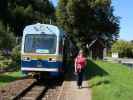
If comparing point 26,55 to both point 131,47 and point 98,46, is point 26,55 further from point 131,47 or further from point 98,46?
point 131,47

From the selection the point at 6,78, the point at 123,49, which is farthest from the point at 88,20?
the point at 123,49

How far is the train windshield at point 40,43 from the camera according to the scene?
2580cm

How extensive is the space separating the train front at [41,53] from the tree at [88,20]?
4223 cm

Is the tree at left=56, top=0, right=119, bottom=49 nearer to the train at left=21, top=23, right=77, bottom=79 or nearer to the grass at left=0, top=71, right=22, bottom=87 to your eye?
the grass at left=0, top=71, right=22, bottom=87

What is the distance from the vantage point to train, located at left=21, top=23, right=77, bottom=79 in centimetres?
2556

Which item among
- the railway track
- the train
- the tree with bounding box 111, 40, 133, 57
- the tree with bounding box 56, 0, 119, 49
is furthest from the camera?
the tree with bounding box 111, 40, 133, 57

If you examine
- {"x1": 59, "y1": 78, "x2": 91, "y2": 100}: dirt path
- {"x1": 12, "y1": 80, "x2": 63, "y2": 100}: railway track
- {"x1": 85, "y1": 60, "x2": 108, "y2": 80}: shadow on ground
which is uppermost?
{"x1": 85, "y1": 60, "x2": 108, "y2": 80}: shadow on ground

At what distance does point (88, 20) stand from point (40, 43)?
44539mm

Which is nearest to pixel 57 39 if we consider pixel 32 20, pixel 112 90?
pixel 112 90

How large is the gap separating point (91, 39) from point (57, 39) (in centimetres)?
4465

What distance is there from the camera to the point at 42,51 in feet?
84.6

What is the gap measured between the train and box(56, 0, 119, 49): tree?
42132 mm

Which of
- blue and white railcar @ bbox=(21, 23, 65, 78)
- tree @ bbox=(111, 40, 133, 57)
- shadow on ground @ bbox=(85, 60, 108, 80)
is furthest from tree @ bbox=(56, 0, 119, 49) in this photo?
tree @ bbox=(111, 40, 133, 57)

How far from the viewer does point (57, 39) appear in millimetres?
25938
